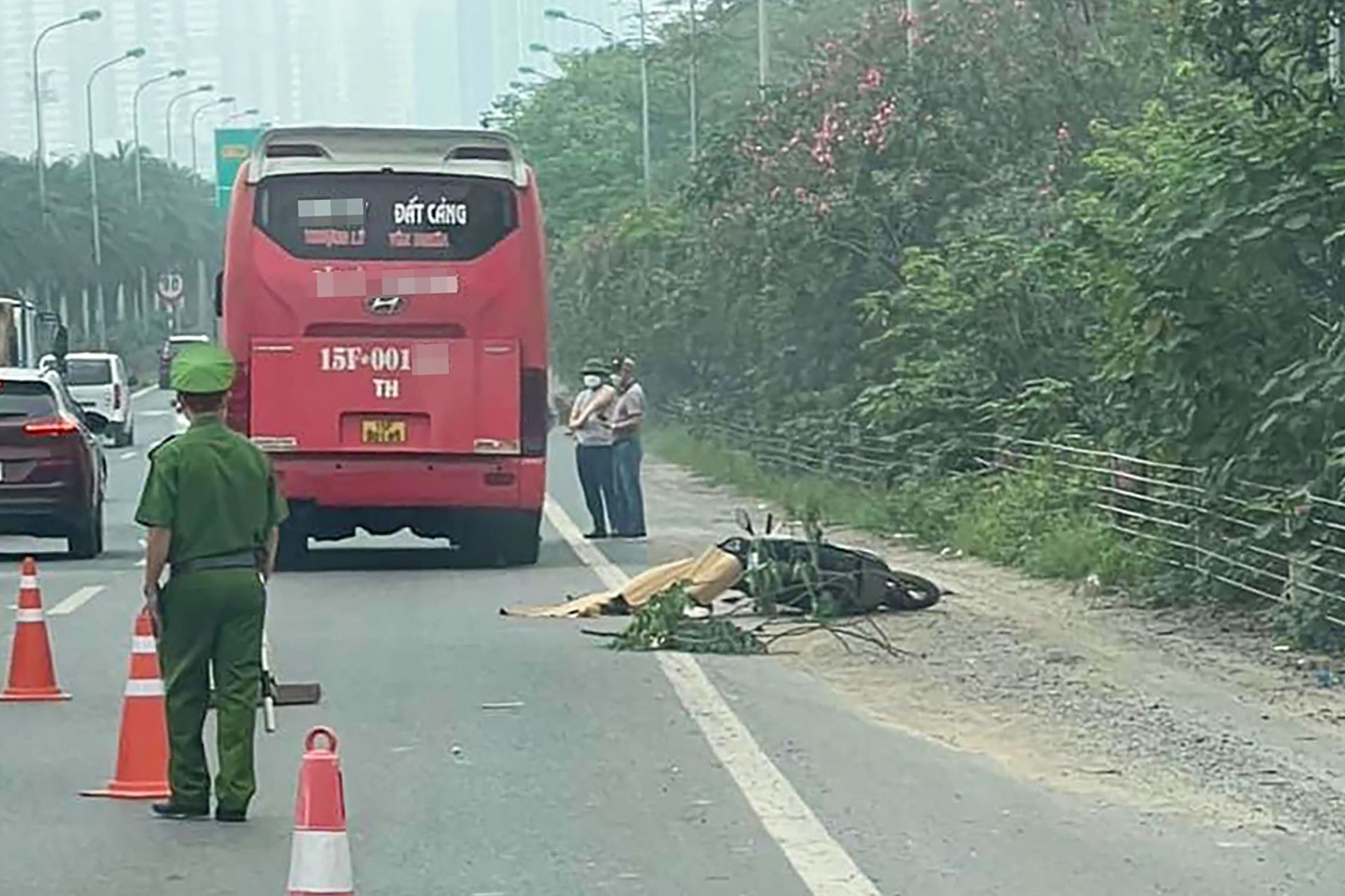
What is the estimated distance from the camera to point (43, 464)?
2472 cm

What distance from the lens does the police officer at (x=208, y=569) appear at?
33.8ft

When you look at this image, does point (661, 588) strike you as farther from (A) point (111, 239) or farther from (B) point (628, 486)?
(A) point (111, 239)

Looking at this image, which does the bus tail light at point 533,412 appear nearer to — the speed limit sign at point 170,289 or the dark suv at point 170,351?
the dark suv at point 170,351

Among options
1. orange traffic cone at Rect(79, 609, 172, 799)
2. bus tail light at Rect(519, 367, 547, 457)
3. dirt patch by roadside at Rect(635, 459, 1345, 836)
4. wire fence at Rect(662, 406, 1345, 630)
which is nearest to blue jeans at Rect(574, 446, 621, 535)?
wire fence at Rect(662, 406, 1345, 630)

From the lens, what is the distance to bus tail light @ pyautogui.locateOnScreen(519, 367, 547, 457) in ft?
75.8

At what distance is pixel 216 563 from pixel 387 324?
12.7 meters

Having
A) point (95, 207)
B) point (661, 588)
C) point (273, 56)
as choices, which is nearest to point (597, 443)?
point (661, 588)

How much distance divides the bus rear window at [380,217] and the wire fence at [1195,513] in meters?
5.32

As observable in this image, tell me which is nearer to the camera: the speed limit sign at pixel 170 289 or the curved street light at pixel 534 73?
the curved street light at pixel 534 73

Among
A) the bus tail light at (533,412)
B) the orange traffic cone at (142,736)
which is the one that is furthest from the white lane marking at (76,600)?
the orange traffic cone at (142,736)

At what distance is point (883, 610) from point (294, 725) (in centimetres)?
631

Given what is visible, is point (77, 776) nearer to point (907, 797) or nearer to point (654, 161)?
point (907, 797)

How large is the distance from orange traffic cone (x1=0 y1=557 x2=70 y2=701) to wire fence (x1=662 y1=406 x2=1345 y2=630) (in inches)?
272

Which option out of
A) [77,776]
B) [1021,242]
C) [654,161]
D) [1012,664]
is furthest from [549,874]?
[654,161]
